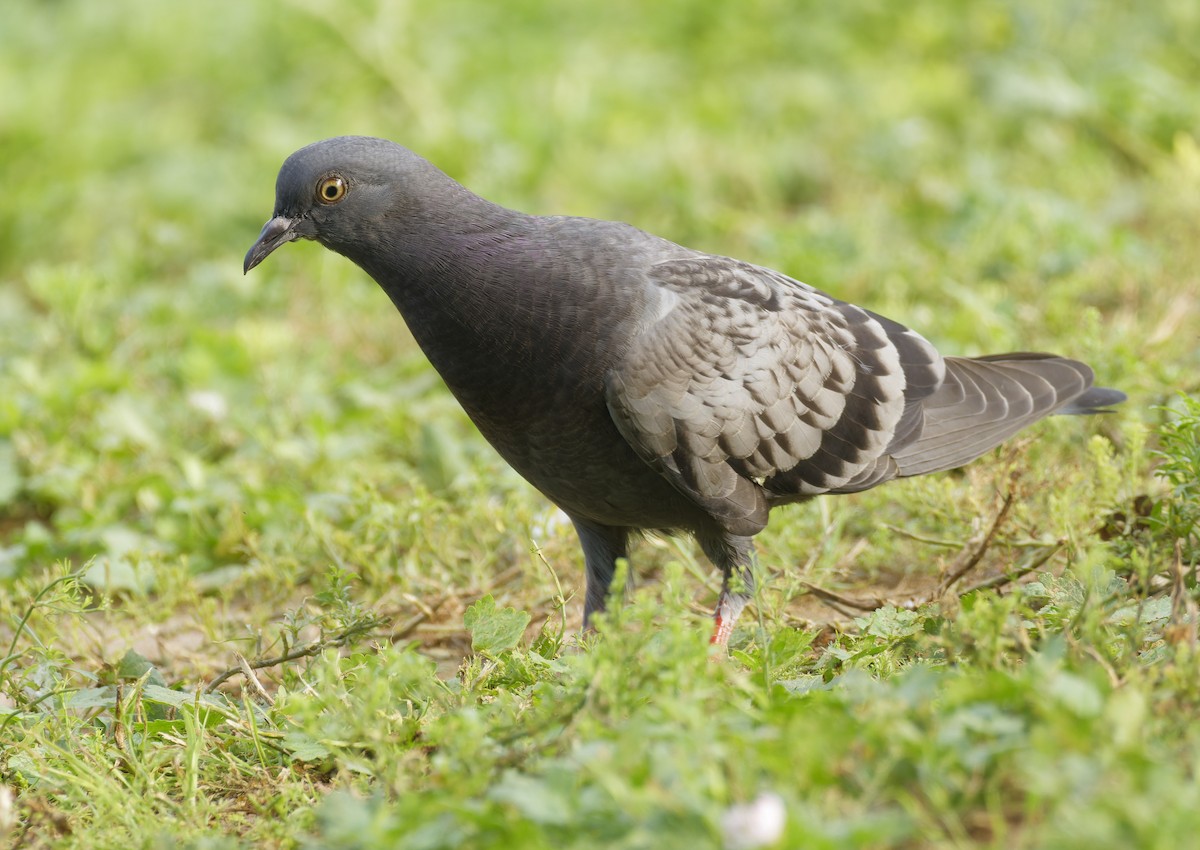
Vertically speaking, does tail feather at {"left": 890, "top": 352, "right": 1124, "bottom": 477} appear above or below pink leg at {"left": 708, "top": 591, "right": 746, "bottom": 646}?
above

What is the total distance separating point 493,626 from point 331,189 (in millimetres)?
1429

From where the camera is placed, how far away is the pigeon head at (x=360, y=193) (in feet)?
12.6

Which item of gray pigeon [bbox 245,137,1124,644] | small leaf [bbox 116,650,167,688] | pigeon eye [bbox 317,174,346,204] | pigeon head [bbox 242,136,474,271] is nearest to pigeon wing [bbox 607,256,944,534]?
gray pigeon [bbox 245,137,1124,644]

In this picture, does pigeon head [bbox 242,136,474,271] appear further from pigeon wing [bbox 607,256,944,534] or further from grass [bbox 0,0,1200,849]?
grass [bbox 0,0,1200,849]

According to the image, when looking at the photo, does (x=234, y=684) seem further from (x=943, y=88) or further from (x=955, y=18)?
(x=955, y=18)

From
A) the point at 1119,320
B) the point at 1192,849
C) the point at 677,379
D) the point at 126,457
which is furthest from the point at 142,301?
the point at 1192,849

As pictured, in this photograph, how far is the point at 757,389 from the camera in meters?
3.96

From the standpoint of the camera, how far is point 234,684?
4.18 m

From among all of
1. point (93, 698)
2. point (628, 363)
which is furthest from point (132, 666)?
point (628, 363)

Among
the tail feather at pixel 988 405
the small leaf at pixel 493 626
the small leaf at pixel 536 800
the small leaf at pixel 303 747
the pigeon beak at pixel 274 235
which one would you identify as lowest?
the small leaf at pixel 303 747

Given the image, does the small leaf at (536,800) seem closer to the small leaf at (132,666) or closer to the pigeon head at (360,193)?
the small leaf at (132,666)

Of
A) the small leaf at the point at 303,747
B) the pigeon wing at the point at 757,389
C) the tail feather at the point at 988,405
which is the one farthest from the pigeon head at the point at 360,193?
the tail feather at the point at 988,405

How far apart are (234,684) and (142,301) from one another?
3.49m

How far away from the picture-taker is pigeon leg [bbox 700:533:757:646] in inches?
154
